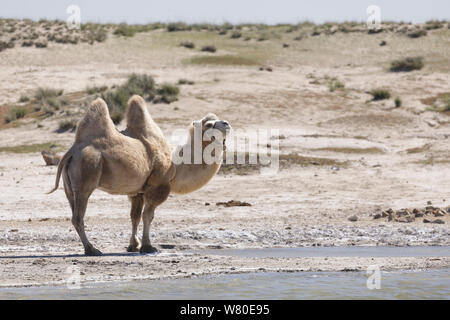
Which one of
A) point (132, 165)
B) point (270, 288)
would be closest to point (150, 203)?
point (132, 165)

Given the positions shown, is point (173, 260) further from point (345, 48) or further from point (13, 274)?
point (345, 48)

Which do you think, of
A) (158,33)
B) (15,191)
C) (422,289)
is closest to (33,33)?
(158,33)

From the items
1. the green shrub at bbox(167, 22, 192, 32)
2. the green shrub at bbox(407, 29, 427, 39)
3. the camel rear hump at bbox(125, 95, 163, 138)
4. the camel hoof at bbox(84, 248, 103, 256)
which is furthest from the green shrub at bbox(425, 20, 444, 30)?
the camel hoof at bbox(84, 248, 103, 256)

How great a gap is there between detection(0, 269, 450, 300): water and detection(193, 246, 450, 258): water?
126 centimetres

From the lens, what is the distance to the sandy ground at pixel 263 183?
9.97m

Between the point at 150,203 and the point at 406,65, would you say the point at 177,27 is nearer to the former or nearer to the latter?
the point at 406,65

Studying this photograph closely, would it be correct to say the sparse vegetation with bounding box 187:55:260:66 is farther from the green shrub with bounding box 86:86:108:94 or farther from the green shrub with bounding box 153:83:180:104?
the green shrub with bounding box 153:83:180:104

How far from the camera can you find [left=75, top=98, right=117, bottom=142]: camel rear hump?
32.1ft

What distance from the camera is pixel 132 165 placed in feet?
32.7

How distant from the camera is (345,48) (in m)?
42.0

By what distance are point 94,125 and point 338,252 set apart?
3.74 metres

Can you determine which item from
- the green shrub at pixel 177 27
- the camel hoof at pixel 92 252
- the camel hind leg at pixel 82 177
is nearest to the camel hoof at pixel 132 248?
the camel hoof at pixel 92 252

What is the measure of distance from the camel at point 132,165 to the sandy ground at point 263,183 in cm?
71
